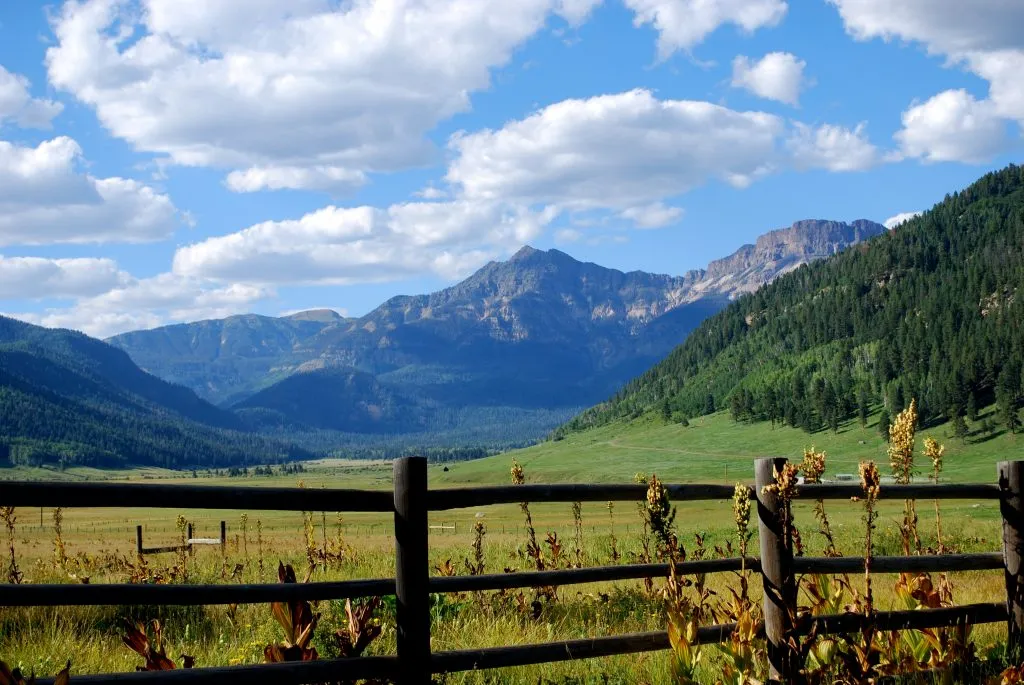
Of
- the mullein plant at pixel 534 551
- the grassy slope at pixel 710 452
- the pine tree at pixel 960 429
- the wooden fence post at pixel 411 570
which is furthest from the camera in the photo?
the pine tree at pixel 960 429

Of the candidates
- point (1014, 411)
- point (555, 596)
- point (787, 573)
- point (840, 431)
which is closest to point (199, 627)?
point (555, 596)

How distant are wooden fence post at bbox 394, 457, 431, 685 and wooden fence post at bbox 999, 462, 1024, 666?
479cm

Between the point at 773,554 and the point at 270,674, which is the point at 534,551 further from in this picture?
the point at 270,674

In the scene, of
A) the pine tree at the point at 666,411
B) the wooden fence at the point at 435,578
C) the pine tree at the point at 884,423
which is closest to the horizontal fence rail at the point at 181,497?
the wooden fence at the point at 435,578

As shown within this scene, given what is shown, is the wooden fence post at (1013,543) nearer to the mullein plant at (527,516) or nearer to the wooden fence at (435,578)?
the wooden fence at (435,578)

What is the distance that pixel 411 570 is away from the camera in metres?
5.76

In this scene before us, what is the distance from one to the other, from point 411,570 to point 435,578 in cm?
22

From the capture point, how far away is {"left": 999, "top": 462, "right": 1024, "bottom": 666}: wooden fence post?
24.5 ft

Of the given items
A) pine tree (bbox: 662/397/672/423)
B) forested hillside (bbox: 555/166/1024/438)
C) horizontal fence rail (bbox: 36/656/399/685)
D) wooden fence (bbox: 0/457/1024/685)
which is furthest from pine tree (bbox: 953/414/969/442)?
horizontal fence rail (bbox: 36/656/399/685)

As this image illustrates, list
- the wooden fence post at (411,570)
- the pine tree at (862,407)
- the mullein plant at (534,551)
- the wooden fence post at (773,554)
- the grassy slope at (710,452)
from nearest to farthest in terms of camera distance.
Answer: the wooden fence post at (411,570) < the wooden fence post at (773,554) < the mullein plant at (534,551) < the grassy slope at (710,452) < the pine tree at (862,407)

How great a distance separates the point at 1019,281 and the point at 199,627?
174 m

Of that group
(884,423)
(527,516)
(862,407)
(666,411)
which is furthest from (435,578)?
(666,411)

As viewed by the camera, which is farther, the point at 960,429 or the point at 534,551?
the point at 960,429

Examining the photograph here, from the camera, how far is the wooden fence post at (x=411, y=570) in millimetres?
5707
